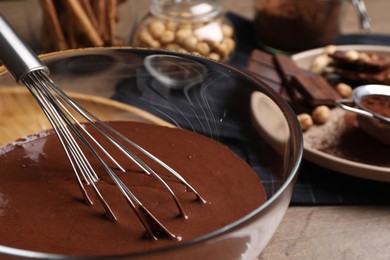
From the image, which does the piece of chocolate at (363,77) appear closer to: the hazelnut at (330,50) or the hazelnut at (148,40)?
the hazelnut at (330,50)

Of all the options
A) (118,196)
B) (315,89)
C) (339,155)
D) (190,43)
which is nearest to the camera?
(118,196)

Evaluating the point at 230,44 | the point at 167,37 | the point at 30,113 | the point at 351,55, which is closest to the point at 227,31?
the point at 230,44

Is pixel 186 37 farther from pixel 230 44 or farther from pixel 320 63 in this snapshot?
pixel 320 63

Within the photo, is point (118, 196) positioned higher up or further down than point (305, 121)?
higher up

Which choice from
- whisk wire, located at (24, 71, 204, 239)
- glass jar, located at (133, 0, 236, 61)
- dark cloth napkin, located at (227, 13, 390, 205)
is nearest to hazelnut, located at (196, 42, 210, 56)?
glass jar, located at (133, 0, 236, 61)

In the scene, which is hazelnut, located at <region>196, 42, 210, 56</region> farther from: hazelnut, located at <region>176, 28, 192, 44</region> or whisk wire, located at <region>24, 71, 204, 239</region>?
whisk wire, located at <region>24, 71, 204, 239</region>

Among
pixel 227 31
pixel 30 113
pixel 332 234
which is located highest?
pixel 30 113

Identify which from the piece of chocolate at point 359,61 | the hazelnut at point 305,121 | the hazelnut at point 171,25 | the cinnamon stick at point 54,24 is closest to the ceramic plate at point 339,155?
the hazelnut at point 305,121
